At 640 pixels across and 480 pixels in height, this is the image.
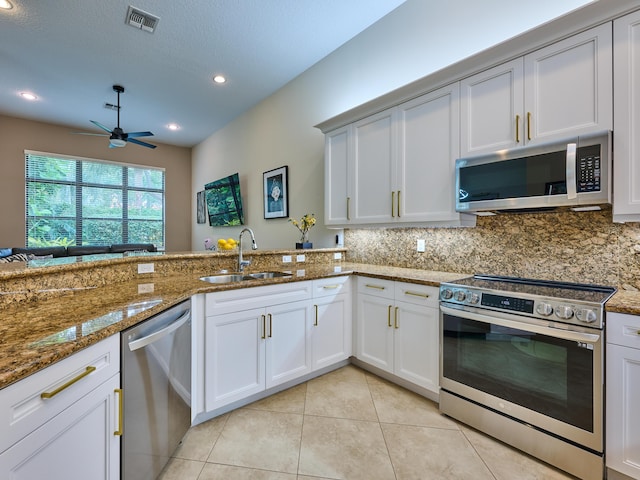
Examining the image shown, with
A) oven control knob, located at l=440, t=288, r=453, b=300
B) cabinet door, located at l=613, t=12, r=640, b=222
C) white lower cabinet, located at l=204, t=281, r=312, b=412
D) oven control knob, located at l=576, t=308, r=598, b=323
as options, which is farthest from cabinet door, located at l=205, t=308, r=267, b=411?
cabinet door, located at l=613, t=12, r=640, b=222

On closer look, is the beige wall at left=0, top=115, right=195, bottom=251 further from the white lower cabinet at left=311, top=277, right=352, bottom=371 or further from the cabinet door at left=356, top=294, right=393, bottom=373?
the cabinet door at left=356, top=294, right=393, bottom=373

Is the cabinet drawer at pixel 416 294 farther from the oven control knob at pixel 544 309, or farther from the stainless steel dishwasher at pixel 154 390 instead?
the stainless steel dishwasher at pixel 154 390

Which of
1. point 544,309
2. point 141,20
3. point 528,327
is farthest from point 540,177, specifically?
point 141,20

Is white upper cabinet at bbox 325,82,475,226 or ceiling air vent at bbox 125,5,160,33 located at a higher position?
ceiling air vent at bbox 125,5,160,33

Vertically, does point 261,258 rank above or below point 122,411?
above

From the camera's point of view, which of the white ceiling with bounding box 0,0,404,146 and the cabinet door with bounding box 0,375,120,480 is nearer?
the cabinet door with bounding box 0,375,120,480

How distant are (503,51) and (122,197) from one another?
6948 mm

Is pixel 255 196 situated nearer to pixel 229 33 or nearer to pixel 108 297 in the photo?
pixel 229 33

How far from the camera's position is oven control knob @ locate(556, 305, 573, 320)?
57.1 inches

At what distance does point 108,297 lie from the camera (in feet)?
5.01

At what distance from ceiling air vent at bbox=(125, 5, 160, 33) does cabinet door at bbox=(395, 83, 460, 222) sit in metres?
2.54

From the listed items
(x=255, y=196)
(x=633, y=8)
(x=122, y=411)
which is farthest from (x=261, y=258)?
(x=633, y=8)

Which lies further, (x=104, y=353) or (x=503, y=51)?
(x=503, y=51)

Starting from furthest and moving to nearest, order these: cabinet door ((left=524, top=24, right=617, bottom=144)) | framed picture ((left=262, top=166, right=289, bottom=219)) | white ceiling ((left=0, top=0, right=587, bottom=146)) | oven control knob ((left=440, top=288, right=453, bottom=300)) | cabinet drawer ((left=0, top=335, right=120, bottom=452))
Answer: framed picture ((left=262, top=166, right=289, bottom=219))
white ceiling ((left=0, top=0, right=587, bottom=146))
oven control knob ((left=440, top=288, right=453, bottom=300))
cabinet door ((left=524, top=24, right=617, bottom=144))
cabinet drawer ((left=0, top=335, right=120, bottom=452))
